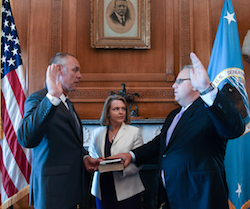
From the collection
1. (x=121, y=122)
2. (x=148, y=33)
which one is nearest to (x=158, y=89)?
(x=148, y=33)

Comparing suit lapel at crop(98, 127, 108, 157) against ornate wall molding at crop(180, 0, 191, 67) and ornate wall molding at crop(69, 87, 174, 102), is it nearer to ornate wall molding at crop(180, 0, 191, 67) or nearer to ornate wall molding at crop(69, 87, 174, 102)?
ornate wall molding at crop(69, 87, 174, 102)

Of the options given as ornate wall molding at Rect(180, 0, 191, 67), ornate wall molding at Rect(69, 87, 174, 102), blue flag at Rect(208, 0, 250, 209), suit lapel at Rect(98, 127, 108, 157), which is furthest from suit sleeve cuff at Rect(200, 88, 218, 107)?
ornate wall molding at Rect(180, 0, 191, 67)

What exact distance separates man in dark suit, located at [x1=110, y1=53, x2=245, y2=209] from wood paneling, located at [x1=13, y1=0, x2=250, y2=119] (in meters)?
1.89

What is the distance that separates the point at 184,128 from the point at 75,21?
9.63 ft

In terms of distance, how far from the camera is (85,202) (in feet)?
11.7

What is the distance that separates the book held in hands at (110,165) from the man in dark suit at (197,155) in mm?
377

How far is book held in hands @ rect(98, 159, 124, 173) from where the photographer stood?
2237 mm

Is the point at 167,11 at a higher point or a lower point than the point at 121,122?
higher

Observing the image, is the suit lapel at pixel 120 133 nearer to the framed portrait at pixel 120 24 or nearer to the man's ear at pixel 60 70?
the man's ear at pixel 60 70

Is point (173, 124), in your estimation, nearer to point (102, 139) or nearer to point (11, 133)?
point (102, 139)

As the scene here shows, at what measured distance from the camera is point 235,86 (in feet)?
10.5

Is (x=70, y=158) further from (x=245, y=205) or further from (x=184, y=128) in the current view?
(x=245, y=205)

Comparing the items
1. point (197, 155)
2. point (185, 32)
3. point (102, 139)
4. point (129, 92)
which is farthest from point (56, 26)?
point (197, 155)

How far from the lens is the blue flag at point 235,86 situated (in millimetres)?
3172
